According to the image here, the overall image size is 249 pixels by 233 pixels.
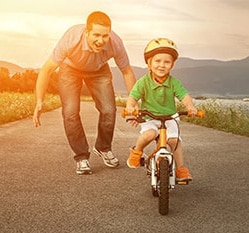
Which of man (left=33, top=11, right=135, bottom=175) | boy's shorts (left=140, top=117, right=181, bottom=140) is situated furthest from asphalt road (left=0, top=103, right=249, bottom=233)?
boy's shorts (left=140, top=117, right=181, bottom=140)

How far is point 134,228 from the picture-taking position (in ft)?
17.9

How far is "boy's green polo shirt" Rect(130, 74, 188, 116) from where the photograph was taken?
21.1ft

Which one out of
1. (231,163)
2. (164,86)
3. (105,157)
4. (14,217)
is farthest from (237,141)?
(14,217)

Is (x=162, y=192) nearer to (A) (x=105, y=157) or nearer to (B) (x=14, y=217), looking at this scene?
(B) (x=14, y=217)

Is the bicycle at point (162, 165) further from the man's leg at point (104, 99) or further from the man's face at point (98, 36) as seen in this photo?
the man's leg at point (104, 99)

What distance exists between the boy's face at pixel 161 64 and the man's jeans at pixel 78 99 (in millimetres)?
2240

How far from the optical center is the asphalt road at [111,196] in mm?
5598

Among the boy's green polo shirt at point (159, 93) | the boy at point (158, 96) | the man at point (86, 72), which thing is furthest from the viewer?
the man at point (86, 72)

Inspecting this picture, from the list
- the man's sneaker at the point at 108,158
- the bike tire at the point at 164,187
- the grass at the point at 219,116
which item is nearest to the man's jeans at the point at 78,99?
the man's sneaker at the point at 108,158

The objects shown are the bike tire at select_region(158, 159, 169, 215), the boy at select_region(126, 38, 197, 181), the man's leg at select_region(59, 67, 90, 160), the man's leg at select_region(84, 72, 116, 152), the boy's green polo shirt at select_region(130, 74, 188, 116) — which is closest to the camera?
the bike tire at select_region(158, 159, 169, 215)

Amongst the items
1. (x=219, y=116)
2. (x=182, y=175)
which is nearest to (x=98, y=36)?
(x=182, y=175)

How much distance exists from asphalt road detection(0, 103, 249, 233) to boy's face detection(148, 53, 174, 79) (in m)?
1.33

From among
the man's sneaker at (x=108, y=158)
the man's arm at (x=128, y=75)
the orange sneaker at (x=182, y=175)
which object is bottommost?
the man's sneaker at (x=108, y=158)

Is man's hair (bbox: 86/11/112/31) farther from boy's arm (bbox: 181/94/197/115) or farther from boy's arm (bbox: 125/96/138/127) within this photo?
boy's arm (bbox: 181/94/197/115)
